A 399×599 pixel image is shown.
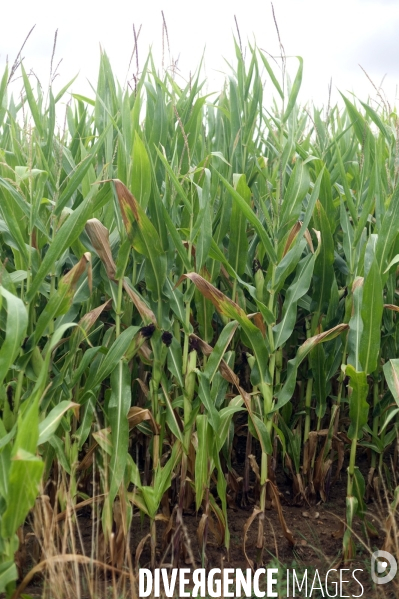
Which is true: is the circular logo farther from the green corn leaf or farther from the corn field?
the green corn leaf

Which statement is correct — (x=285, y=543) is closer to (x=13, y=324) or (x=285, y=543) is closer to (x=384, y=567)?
(x=384, y=567)

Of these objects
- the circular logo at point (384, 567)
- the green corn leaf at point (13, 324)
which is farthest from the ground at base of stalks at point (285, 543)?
the green corn leaf at point (13, 324)

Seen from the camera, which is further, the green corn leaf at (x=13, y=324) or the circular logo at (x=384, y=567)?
the circular logo at (x=384, y=567)

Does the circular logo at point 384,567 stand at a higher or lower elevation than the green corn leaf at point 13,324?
lower

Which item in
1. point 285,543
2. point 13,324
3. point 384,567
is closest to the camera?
point 13,324

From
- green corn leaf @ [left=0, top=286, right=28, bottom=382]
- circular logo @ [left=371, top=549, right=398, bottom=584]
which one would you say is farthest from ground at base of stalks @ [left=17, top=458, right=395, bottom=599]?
green corn leaf @ [left=0, top=286, right=28, bottom=382]

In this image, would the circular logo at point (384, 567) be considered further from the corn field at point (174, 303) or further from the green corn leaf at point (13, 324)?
the green corn leaf at point (13, 324)

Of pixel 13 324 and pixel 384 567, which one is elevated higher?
pixel 13 324

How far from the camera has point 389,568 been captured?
2.74 metres

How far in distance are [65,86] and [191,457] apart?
76.2 inches

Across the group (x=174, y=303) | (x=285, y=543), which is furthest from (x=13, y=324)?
(x=285, y=543)

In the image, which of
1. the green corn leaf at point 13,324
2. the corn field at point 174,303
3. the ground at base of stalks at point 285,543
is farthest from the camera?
the ground at base of stalks at point 285,543

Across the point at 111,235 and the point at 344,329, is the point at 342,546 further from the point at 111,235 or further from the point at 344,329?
the point at 111,235

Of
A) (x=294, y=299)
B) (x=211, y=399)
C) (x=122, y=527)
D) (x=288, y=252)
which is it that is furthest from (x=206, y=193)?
(x=122, y=527)
